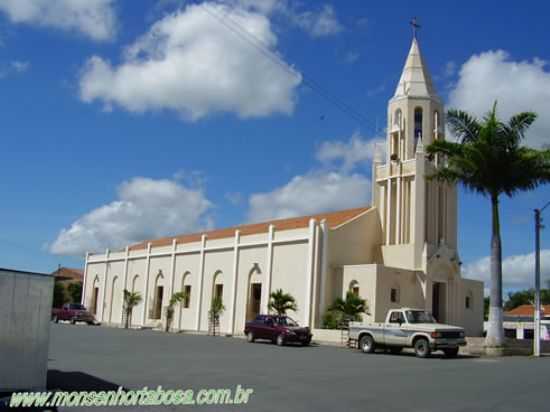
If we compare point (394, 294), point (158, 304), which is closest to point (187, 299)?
point (158, 304)

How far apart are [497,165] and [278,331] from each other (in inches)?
488

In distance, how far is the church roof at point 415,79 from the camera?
4088cm

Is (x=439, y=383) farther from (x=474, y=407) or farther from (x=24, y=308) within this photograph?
(x=24, y=308)

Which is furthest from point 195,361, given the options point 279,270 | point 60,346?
point 279,270

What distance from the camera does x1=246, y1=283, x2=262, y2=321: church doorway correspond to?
137 feet

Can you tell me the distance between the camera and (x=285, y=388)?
12.6 metres

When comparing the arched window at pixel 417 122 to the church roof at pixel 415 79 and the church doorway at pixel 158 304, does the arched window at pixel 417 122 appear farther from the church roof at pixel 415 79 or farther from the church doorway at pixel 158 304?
the church doorway at pixel 158 304

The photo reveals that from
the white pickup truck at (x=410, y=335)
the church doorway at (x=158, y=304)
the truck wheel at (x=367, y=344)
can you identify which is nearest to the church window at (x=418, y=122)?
the white pickup truck at (x=410, y=335)

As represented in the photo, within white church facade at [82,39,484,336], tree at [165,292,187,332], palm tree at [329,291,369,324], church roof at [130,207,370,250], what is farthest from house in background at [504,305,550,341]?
tree at [165,292,187,332]

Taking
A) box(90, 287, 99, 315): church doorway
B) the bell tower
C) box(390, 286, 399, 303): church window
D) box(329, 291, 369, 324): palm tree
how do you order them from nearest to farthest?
box(329, 291, 369, 324): palm tree → box(390, 286, 399, 303): church window → the bell tower → box(90, 287, 99, 315): church doorway

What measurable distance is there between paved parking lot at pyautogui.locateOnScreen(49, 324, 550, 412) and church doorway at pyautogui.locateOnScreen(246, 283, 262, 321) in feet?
69.6

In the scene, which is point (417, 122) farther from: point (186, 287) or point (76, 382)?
point (76, 382)

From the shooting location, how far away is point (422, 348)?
2381cm

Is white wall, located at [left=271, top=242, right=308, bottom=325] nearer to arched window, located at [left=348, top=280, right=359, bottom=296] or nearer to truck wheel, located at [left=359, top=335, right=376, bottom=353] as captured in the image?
arched window, located at [left=348, top=280, right=359, bottom=296]
